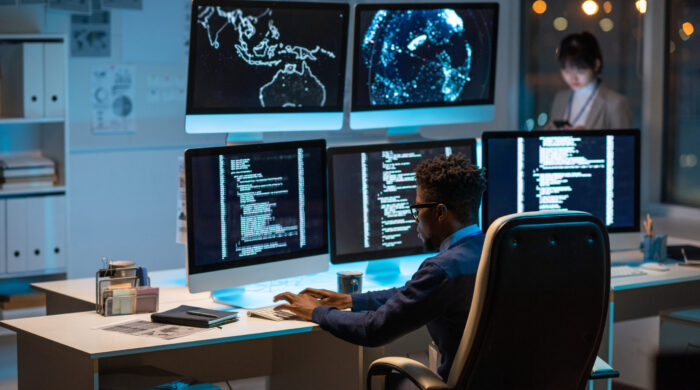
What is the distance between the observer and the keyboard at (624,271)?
3.24 metres

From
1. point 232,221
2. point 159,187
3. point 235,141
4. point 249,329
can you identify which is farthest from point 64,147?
point 249,329

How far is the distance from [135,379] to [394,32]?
1510mm

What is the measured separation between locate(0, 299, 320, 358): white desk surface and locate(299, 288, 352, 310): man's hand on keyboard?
10cm

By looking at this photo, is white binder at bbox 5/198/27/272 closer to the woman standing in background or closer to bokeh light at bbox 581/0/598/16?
the woman standing in background

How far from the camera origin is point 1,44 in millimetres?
4695

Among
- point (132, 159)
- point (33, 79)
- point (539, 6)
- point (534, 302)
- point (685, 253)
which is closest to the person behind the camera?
point (534, 302)

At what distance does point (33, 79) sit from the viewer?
184 inches

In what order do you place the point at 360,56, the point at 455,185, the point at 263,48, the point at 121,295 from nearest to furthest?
the point at 455,185 → the point at 121,295 → the point at 263,48 → the point at 360,56

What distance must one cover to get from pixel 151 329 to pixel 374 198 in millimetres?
990

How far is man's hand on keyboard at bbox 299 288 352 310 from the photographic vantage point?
104 inches

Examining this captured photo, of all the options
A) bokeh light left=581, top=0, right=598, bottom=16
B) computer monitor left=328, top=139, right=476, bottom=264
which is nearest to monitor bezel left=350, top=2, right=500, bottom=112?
computer monitor left=328, top=139, right=476, bottom=264

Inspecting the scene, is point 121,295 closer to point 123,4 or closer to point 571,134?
point 571,134

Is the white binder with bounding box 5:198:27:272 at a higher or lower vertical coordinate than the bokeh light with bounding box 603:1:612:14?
lower


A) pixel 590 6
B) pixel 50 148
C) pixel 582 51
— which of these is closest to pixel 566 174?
pixel 582 51
